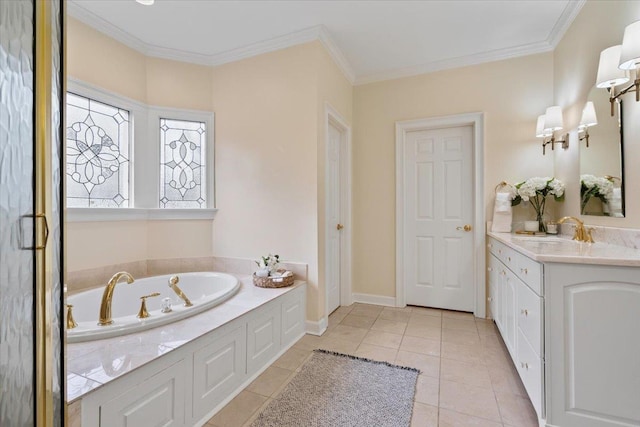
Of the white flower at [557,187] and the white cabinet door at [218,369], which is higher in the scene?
the white flower at [557,187]

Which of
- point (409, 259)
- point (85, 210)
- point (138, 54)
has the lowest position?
point (409, 259)

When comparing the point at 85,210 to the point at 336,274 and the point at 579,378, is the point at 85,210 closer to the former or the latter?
the point at 336,274

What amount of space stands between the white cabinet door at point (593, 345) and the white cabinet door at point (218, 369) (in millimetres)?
1609

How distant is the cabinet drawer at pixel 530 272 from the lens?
1376 mm

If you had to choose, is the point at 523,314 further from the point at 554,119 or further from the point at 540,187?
the point at 554,119

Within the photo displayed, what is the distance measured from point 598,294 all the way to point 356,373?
4.52 ft

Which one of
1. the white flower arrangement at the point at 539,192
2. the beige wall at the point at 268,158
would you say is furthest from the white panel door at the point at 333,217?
the white flower arrangement at the point at 539,192

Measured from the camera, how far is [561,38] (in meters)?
2.51

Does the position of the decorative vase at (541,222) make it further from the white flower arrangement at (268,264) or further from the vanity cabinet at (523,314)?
the white flower arrangement at (268,264)

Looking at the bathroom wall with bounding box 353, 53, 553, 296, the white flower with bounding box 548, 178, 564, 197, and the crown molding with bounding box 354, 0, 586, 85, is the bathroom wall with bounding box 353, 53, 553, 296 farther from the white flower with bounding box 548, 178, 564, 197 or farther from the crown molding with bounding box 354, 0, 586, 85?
the white flower with bounding box 548, 178, 564, 197

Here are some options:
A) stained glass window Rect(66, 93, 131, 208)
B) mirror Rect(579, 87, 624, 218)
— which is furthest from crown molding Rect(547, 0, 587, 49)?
stained glass window Rect(66, 93, 131, 208)

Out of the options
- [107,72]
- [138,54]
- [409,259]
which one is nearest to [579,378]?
[409,259]

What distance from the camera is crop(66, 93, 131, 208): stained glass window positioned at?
7.25ft

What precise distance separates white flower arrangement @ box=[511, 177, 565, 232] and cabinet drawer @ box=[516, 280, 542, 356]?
1203 mm
